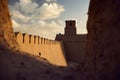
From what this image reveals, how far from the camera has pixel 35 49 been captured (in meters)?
14.7

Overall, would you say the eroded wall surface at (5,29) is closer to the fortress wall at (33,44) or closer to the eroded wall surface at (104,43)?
the eroded wall surface at (104,43)

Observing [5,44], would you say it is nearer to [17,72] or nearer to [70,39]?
[17,72]

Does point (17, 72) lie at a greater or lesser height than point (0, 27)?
lesser

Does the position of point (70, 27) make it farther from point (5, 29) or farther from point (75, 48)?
point (5, 29)

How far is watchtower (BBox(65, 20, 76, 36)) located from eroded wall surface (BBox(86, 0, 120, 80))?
26760mm

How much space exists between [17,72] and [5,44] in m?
1.11

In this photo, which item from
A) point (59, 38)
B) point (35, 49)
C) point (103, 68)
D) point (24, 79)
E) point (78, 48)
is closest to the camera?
point (103, 68)

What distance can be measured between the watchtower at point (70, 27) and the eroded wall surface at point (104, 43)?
1054 inches

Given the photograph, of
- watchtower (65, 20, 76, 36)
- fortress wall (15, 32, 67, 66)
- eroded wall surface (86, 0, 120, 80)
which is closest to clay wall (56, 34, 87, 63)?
watchtower (65, 20, 76, 36)

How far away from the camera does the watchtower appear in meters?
31.5

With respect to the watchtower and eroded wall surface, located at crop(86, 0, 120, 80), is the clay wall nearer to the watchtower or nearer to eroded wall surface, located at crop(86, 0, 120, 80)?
the watchtower

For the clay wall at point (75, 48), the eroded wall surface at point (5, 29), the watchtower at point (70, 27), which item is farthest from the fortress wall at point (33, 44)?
the watchtower at point (70, 27)

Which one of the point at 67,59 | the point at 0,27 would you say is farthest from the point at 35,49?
the point at 67,59

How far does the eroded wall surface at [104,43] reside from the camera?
3.78m
